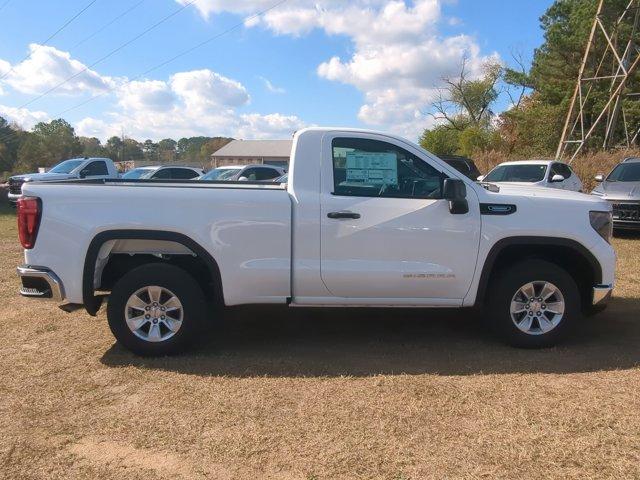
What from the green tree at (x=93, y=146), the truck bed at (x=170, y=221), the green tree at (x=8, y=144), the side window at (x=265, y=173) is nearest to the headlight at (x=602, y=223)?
the truck bed at (x=170, y=221)

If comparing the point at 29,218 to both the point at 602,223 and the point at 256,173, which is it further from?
the point at 256,173

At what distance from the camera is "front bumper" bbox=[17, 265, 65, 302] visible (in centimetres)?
Result: 439

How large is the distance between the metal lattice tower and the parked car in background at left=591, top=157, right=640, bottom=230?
32.1ft

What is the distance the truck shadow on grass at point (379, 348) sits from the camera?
4.43 metres

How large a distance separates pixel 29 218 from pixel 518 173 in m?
11.2

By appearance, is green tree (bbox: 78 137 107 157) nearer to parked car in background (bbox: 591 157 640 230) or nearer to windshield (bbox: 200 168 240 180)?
windshield (bbox: 200 168 240 180)

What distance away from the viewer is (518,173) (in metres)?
12.9

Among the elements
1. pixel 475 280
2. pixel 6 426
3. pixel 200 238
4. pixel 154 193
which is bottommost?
pixel 6 426

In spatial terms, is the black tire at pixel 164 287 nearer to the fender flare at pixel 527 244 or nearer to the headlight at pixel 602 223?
the fender flare at pixel 527 244

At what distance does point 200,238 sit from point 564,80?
29.2 metres

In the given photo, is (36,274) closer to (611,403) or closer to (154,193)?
(154,193)

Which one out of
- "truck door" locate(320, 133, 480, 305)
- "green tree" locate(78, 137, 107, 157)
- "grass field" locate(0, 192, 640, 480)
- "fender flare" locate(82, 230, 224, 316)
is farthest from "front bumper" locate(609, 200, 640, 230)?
"green tree" locate(78, 137, 107, 157)

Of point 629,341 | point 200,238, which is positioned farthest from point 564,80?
point 200,238

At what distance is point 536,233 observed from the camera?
464 centimetres
